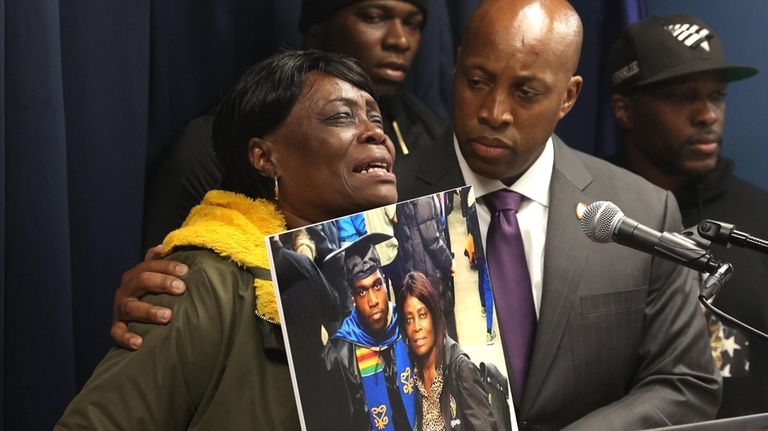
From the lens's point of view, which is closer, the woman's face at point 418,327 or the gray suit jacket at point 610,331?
the woman's face at point 418,327

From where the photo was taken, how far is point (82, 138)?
2.40 meters

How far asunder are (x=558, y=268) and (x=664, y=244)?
24.5 inches

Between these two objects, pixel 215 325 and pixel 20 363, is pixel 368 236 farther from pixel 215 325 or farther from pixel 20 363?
pixel 20 363

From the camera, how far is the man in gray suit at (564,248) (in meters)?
2.05

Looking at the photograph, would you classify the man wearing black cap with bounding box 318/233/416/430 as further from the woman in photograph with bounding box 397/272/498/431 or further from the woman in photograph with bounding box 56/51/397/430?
the woman in photograph with bounding box 56/51/397/430

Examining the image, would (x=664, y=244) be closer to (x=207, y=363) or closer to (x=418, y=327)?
(x=418, y=327)

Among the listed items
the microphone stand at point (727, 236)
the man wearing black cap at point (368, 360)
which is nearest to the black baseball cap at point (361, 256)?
the man wearing black cap at point (368, 360)

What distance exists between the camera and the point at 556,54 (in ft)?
7.26

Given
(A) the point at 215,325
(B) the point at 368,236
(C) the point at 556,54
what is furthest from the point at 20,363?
(C) the point at 556,54

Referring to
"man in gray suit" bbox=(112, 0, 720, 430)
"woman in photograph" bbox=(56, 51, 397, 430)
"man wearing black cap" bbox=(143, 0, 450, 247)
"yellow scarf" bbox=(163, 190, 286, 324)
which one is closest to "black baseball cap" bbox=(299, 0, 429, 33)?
"man wearing black cap" bbox=(143, 0, 450, 247)

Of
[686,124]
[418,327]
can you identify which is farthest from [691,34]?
[418,327]

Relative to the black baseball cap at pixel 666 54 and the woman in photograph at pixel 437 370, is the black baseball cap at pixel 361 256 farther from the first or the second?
the black baseball cap at pixel 666 54

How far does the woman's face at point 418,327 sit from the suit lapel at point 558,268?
19.1 inches

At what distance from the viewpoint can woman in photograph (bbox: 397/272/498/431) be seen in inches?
62.1
